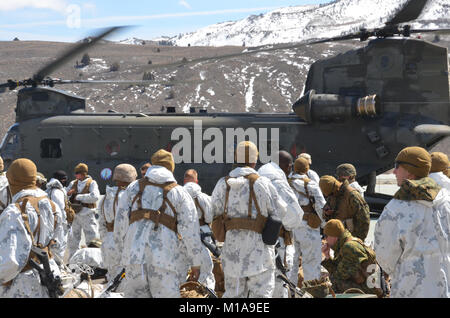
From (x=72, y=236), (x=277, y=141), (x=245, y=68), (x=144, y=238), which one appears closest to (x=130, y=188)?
(x=144, y=238)

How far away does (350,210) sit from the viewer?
7.60m

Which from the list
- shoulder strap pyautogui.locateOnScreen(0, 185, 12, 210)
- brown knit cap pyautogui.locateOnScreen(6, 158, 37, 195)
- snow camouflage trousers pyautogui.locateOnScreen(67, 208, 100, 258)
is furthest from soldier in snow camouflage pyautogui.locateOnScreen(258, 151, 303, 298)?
snow camouflage trousers pyautogui.locateOnScreen(67, 208, 100, 258)

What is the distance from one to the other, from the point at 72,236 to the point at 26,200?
214 inches

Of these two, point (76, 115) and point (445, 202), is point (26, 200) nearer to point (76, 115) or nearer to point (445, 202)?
point (445, 202)

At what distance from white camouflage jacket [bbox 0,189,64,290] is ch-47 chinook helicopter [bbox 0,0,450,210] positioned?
337 inches

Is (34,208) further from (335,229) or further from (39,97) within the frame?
(39,97)

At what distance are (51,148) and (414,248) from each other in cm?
1305

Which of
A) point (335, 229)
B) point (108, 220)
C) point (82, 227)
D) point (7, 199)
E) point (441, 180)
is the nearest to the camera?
point (441, 180)

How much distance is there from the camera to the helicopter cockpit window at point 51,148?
16000 mm

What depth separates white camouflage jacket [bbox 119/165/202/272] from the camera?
5.00 metres

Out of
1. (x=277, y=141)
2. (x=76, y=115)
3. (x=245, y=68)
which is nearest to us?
(x=277, y=141)

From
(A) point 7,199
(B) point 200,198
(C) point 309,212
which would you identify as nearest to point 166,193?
(A) point 7,199

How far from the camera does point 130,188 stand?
5.30 meters

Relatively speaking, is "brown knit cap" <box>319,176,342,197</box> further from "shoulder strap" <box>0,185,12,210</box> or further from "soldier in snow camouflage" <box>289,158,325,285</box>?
"shoulder strap" <box>0,185,12,210</box>
